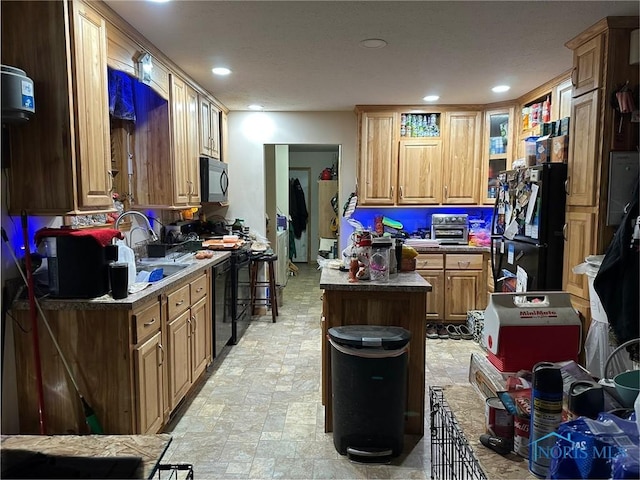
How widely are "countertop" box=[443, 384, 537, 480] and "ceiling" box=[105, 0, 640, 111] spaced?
1.96 m

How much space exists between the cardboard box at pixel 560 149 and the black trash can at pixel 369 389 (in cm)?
184

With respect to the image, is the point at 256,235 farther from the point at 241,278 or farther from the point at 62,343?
the point at 62,343

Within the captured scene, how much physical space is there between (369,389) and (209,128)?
3.30 metres

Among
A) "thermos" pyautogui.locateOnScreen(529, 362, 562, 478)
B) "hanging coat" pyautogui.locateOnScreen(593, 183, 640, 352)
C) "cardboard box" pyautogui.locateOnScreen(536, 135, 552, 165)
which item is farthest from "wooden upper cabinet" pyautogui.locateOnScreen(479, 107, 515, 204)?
"thermos" pyautogui.locateOnScreen(529, 362, 562, 478)

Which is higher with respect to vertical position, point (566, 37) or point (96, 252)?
point (566, 37)

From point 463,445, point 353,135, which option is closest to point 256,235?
point 353,135

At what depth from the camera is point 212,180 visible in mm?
4457

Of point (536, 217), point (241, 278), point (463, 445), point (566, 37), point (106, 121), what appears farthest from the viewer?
point (241, 278)

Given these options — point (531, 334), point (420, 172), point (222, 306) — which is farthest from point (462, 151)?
point (531, 334)

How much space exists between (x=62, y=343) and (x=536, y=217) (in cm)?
314

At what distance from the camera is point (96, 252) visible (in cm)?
218

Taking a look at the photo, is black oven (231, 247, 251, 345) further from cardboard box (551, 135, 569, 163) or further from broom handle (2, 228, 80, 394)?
cardboard box (551, 135, 569, 163)

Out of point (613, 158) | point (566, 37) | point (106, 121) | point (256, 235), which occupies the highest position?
point (566, 37)

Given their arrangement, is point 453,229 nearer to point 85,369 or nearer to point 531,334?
point 531,334
